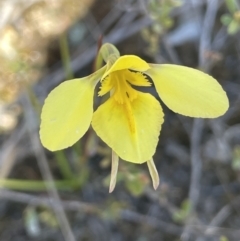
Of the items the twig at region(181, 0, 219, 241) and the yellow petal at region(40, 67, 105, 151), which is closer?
the yellow petal at region(40, 67, 105, 151)

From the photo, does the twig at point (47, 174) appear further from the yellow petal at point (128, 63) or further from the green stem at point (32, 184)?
the yellow petal at point (128, 63)

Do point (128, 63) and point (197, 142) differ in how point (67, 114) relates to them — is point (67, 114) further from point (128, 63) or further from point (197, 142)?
point (197, 142)

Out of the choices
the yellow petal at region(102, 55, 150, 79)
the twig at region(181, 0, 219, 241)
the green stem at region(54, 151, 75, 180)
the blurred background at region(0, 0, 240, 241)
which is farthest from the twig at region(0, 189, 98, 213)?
the yellow petal at region(102, 55, 150, 79)

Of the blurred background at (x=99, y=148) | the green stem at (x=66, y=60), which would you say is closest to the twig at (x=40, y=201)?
the blurred background at (x=99, y=148)

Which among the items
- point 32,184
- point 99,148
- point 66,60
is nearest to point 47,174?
point 32,184

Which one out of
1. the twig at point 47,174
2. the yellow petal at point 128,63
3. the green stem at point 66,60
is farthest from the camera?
the green stem at point 66,60

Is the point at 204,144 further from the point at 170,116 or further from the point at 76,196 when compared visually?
the point at 76,196

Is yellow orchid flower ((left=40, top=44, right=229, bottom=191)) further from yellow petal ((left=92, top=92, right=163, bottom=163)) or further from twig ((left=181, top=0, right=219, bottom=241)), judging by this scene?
twig ((left=181, top=0, right=219, bottom=241))

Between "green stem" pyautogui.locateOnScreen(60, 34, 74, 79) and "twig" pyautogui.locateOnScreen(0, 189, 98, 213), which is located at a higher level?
"green stem" pyautogui.locateOnScreen(60, 34, 74, 79)
